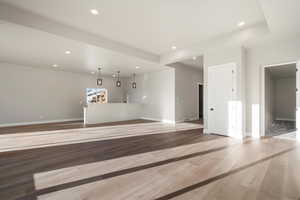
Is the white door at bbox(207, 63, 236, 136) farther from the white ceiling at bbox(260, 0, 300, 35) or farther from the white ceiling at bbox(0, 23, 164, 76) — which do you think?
the white ceiling at bbox(0, 23, 164, 76)

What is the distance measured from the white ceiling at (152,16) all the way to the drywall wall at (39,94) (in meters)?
4.80

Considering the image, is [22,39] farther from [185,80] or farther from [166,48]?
[185,80]

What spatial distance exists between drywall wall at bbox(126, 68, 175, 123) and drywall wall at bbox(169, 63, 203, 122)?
0.94 feet

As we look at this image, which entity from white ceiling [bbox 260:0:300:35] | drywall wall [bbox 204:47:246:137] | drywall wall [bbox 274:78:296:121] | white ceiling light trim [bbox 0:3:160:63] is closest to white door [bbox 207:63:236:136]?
drywall wall [bbox 204:47:246:137]

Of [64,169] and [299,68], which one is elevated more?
[299,68]

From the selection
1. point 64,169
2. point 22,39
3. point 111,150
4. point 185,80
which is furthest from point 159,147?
point 185,80

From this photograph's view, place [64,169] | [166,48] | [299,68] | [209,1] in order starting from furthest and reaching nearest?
[166,48], [299,68], [209,1], [64,169]

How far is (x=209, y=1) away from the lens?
2.97 metres

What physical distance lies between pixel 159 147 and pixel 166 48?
393cm

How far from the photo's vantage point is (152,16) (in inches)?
139

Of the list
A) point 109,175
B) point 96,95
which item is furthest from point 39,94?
point 109,175

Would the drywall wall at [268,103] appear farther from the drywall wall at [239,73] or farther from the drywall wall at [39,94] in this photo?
the drywall wall at [39,94]

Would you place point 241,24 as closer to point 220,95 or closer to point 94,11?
point 220,95

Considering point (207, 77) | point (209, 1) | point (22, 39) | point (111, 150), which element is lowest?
point (111, 150)
